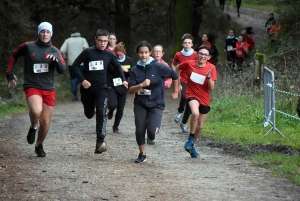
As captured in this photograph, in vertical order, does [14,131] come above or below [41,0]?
below

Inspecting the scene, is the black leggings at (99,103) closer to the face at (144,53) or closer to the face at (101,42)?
the face at (101,42)

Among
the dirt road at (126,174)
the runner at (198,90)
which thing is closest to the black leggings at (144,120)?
the dirt road at (126,174)

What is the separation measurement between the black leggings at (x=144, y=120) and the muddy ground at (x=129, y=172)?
411 millimetres

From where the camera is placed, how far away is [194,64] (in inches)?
476

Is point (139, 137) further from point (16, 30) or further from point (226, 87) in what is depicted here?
point (16, 30)

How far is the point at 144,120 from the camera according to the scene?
37.2ft

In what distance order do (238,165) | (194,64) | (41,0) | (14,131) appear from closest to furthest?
(238,165)
(194,64)
(14,131)
(41,0)

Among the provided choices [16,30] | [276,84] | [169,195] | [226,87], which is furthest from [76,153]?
[16,30]

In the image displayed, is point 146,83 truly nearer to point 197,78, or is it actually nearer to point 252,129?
point 197,78

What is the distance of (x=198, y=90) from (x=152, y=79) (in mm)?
1064

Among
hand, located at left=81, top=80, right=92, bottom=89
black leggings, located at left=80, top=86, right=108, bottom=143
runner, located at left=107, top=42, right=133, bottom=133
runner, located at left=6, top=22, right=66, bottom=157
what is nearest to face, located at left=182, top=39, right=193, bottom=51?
runner, located at left=107, top=42, right=133, bottom=133

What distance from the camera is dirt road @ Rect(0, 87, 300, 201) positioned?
8742 millimetres

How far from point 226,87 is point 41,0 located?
13.2 m

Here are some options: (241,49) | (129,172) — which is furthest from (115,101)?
(241,49)
